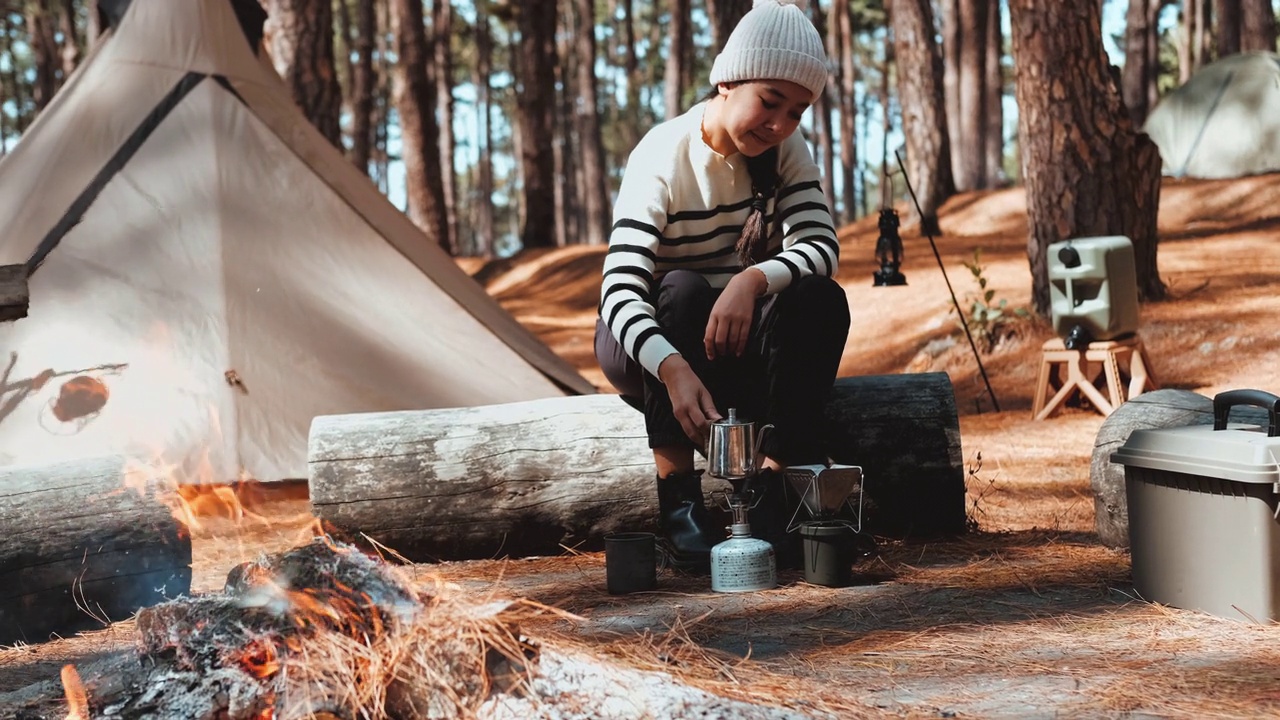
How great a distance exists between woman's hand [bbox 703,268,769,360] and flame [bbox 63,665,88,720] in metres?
1.65

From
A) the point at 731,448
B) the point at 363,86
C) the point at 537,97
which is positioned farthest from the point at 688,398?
the point at 363,86

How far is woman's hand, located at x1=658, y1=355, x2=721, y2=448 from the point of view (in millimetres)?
3055

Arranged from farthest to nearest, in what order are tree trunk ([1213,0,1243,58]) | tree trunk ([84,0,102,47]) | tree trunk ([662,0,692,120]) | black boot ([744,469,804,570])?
tree trunk ([662,0,692,120])
tree trunk ([1213,0,1243,58])
tree trunk ([84,0,102,47])
black boot ([744,469,804,570])

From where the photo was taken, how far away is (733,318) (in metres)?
3.15

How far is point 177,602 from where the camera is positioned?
221 centimetres

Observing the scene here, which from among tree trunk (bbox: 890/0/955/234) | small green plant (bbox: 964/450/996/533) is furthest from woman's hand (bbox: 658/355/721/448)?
tree trunk (bbox: 890/0/955/234)

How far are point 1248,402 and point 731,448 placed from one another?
116cm

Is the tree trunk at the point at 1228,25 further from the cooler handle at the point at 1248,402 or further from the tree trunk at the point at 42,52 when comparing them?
the tree trunk at the point at 42,52

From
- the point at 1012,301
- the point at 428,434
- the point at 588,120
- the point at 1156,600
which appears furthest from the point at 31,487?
the point at 588,120

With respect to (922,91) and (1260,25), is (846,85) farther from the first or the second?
(922,91)

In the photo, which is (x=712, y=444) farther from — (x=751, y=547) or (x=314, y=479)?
(x=314, y=479)

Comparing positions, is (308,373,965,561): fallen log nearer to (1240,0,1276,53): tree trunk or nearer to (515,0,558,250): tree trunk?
(515,0,558,250): tree trunk

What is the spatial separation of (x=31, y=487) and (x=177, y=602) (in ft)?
3.98

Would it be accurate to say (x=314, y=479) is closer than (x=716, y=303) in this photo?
No
